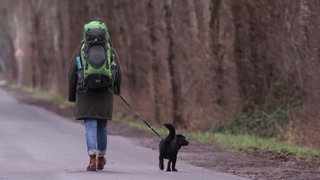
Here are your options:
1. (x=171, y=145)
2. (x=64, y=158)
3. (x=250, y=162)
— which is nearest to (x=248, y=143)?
(x=250, y=162)

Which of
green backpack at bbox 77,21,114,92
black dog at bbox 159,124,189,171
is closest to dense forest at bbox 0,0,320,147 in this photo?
black dog at bbox 159,124,189,171

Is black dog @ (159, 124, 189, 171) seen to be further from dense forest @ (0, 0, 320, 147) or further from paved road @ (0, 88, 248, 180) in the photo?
dense forest @ (0, 0, 320, 147)

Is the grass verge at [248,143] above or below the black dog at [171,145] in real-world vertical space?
below

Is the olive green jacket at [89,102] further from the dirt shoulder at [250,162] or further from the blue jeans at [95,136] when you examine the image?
the dirt shoulder at [250,162]

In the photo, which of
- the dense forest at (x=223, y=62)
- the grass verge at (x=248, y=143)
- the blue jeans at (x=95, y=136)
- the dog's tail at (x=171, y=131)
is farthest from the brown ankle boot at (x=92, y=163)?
the dense forest at (x=223, y=62)

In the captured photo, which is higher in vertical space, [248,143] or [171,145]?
[171,145]

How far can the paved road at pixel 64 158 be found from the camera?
39.8ft

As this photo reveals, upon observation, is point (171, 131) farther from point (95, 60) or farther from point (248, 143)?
point (248, 143)

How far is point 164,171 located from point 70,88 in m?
1.87

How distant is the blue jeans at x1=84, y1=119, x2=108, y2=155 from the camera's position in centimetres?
1223

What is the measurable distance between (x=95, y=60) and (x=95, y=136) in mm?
1089

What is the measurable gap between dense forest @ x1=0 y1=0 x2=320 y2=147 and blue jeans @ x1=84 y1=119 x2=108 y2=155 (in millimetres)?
5913

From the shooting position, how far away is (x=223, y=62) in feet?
78.0

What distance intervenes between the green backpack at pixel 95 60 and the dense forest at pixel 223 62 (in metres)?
6.33
